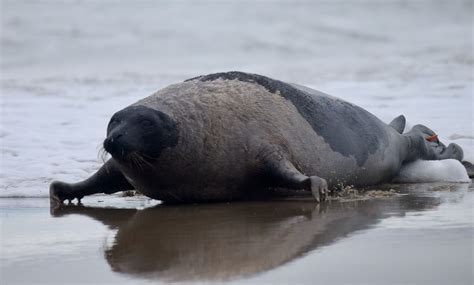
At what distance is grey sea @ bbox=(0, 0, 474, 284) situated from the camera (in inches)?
156

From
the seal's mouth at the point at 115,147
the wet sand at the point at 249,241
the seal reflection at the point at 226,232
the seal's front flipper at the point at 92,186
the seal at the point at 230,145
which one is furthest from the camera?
the seal's front flipper at the point at 92,186

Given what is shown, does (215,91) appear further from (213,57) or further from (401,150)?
(213,57)

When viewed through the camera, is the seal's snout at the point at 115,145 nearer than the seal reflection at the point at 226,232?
No

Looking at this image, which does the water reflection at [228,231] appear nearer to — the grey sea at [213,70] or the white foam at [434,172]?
the grey sea at [213,70]

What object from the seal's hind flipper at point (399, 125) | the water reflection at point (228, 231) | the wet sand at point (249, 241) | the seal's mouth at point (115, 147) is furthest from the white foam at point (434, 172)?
the seal's mouth at point (115, 147)

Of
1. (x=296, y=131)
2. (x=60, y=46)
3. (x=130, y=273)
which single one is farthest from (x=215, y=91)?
(x=60, y=46)

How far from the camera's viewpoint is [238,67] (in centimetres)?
2098

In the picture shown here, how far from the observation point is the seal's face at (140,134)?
18.7ft

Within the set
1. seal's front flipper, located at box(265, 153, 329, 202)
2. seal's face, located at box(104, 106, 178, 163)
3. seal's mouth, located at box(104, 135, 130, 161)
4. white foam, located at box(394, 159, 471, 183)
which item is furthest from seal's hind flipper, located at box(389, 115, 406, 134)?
seal's mouth, located at box(104, 135, 130, 161)

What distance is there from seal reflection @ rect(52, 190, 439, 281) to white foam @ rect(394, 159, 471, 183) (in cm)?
120

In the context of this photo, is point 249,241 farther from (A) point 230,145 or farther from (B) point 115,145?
(A) point 230,145

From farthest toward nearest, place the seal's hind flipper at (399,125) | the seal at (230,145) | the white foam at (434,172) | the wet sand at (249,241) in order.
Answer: the seal's hind flipper at (399,125) < the white foam at (434,172) < the seal at (230,145) < the wet sand at (249,241)

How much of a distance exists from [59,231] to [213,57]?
17.5m

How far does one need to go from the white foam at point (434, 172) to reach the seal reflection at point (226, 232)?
1199 mm
